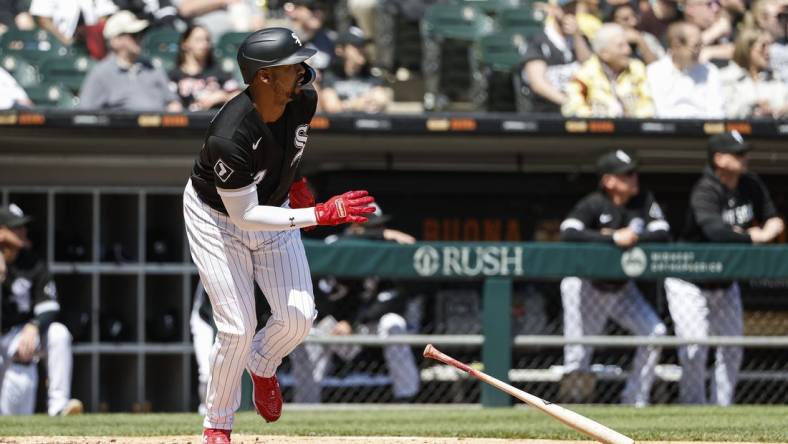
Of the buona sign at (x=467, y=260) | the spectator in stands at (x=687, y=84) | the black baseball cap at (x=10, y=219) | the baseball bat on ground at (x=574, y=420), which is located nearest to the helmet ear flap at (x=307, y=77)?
the baseball bat on ground at (x=574, y=420)

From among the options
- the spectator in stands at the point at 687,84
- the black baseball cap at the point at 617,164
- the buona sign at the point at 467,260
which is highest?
the spectator in stands at the point at 687,84

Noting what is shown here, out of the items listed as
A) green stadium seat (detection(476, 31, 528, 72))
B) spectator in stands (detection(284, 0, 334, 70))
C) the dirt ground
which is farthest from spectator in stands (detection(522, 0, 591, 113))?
the dirt ground

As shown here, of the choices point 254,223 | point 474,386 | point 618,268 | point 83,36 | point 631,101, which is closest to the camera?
point 254,223

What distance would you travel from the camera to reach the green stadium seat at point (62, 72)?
983cm

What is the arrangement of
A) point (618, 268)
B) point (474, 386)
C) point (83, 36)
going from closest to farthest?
point (618, 268) < point (474, 386) < point (83, 36)

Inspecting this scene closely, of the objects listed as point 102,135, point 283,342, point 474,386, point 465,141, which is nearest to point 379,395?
point 474,386

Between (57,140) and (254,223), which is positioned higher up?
Result: (57,140)

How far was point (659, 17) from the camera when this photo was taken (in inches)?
435

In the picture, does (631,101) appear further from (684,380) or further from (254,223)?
(254,223)

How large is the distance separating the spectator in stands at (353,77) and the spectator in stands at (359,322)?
1245 millimetres

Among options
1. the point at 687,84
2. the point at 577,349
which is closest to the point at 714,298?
the point at 577,349

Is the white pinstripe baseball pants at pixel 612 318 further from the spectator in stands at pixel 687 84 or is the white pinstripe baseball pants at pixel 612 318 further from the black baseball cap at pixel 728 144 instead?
the spectator in stands at pixel 687 84

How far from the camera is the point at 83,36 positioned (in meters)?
10.4

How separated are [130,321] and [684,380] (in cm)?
415
